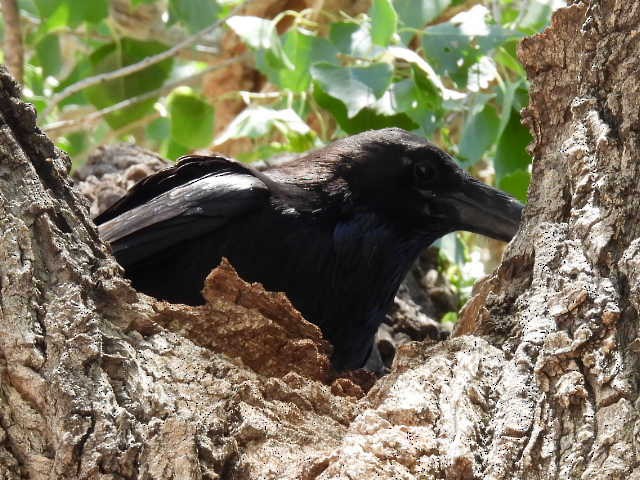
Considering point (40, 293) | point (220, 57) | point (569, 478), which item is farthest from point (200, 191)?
point (220, 57)

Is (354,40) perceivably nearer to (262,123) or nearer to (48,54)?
(262,123)

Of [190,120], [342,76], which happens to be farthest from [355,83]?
[190,120]

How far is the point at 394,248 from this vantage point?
160 inches

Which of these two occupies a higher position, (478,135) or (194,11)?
(194,11)

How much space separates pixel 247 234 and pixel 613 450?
7.04 ft

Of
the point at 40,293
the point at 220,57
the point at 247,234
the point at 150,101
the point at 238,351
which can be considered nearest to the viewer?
the point at 40,293

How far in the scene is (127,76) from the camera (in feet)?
19.2

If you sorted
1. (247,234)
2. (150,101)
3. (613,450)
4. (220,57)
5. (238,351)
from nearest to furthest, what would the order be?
1. (613,450)
2. (238,351)
3. (247,234)
4. (150,101)
5. (220,57)

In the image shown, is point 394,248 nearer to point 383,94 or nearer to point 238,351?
point 383,94

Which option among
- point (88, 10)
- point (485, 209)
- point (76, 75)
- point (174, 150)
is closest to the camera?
point (485, 209)

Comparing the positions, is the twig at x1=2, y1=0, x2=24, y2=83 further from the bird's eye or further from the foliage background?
the bird's eye

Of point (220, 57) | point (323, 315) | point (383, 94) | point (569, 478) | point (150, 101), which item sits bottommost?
point (569, 478)

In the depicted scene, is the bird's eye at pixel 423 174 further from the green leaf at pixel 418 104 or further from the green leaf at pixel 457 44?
the green leaf at pixel 457 44

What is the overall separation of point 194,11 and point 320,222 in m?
1.64
